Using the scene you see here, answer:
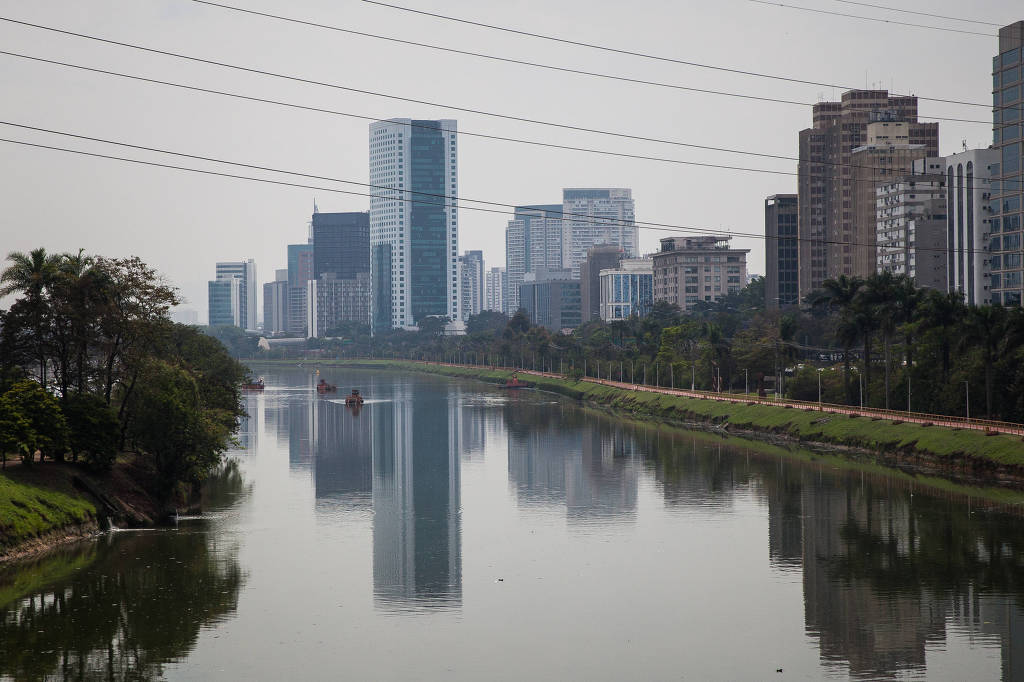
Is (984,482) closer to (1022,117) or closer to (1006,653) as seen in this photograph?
(1006,653)

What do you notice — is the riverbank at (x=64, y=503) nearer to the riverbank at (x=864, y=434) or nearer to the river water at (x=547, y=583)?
the river water at (x=547, y=583)

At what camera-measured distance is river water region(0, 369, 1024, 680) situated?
3847 centimetres

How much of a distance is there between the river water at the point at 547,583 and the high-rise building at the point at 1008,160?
8249 centimetres

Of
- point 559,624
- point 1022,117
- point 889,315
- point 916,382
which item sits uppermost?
point 1022,117

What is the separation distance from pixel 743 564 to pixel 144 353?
125ft

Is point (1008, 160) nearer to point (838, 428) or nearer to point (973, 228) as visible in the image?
point (973, 228)

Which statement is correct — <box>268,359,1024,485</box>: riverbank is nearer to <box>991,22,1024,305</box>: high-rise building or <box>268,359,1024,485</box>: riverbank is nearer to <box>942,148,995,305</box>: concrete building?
<box>991,22,1024,305</box>: high-rise building

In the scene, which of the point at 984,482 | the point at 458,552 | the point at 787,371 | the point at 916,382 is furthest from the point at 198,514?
the point at 787,371

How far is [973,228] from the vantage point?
167625 millimetres

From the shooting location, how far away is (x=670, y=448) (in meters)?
101

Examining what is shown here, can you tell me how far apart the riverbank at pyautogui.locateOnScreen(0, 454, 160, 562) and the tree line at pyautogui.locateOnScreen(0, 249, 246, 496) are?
3.87 feet

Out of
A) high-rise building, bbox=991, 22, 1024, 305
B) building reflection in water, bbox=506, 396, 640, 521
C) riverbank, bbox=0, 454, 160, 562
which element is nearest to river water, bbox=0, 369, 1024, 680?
building reflection in water, bbox=506, 396, 640, 521

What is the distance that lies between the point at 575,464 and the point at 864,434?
24.9 m

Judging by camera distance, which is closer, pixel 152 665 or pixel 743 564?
pixel 152 665
